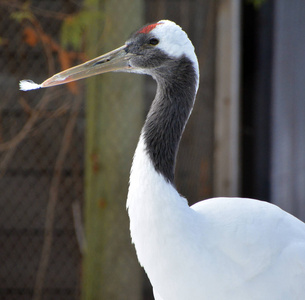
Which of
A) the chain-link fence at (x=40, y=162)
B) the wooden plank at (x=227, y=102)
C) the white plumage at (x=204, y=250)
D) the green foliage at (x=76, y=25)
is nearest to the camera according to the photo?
the white plumage at (x=204, y=250)

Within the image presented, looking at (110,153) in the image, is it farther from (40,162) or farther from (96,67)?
(96,67)

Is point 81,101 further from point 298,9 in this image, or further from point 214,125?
point 298,9

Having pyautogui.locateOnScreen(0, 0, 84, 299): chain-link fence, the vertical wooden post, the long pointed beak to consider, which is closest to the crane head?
the long pointed beak

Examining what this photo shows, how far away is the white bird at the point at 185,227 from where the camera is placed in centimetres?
161

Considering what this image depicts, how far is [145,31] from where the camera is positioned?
5.81 ft

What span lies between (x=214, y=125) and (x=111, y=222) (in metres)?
0.69

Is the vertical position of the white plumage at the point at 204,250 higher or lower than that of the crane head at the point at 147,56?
lower

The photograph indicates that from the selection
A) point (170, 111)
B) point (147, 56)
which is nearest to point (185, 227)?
point (170, 111)

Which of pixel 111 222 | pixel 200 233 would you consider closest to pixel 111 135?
pixel 111 222

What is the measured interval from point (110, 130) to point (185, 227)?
102cm

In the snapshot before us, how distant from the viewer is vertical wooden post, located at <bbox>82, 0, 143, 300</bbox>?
2.53 meters

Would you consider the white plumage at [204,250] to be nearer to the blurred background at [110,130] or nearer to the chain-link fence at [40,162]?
the blurred background at [110,130]

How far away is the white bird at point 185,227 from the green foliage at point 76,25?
2.68ft

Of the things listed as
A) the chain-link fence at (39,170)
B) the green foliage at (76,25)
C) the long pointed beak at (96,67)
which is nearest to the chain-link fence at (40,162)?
the chain-link fence at (39,170)
